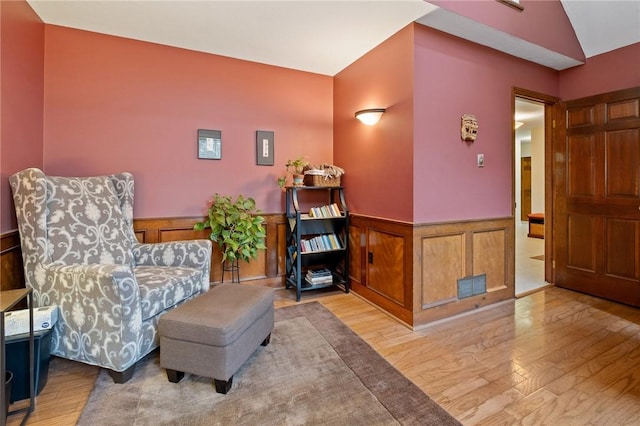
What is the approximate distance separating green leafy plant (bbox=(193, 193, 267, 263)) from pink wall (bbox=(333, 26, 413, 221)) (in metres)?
1.11

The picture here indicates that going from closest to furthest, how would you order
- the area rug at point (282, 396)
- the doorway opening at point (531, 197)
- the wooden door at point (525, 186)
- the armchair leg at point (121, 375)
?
1. the area rug at point (282, 396)
2. the armchair leg at point (121, 375)
3. the doorway opening at point (531, 197)
4. the wooden door at point (525, 186)

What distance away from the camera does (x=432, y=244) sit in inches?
101

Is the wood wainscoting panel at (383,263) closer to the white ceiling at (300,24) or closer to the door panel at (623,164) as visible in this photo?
the white ceiling at (300,24)

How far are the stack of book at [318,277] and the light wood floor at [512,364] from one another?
374 millimetres

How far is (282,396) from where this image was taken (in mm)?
1648

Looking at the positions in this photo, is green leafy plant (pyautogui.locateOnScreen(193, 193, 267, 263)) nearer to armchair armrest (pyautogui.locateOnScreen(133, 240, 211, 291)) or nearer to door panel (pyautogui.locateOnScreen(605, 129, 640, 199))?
armchair armrest (pyautogui.locateOnScreen(133, 240, 211, 291))

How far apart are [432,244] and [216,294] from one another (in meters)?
1.74

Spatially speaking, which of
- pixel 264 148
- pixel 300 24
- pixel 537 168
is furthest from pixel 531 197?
pixel 300 24

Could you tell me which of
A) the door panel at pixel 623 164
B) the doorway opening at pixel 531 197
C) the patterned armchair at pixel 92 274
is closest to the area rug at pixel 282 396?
the patterned armchair at pixel 92 274

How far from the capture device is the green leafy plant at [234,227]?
2.86 meters

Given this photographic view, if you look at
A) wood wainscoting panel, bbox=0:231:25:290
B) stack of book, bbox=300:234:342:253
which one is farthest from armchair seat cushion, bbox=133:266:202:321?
stack of book, bbox=300:234:342:253

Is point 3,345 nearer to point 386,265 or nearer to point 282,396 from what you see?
point 282,396

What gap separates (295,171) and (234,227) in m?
0.96

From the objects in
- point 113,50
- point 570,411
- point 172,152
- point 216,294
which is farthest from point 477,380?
point 113,50
